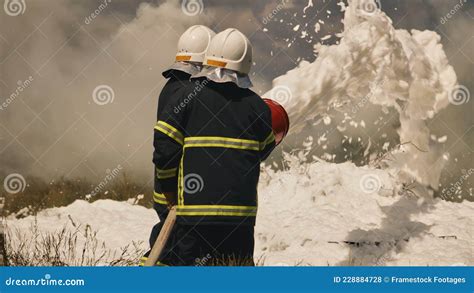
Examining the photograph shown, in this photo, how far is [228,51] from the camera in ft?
16.9

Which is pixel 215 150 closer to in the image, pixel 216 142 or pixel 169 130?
pixel 216 142

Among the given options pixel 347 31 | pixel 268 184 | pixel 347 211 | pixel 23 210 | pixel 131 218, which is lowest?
pixel 23 210

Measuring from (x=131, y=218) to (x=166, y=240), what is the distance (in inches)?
137

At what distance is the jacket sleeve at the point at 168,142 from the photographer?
5047 mm

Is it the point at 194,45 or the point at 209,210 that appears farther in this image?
the point at 194,45

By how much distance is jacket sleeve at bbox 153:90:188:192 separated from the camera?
5.05 m

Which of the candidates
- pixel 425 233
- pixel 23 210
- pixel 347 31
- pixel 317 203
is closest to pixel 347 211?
pixel 317 203

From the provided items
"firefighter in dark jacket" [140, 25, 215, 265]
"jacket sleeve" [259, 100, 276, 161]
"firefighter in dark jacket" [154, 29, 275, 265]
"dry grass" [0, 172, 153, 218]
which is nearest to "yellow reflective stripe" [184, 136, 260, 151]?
"firefighter in dark jacket" [154, 29, 275, 265]

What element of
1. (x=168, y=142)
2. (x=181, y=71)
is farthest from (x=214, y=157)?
(x=181, y=71)

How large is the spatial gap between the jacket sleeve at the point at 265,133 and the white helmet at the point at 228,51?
318 millimetres

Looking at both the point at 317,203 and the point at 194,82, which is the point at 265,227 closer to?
the point at 317,203

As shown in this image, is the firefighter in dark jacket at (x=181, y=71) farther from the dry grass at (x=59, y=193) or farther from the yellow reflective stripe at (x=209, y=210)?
the dry grass at (x=59, y=193)

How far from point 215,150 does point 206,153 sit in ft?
0.19

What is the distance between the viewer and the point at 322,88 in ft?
28.4
